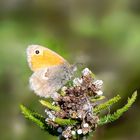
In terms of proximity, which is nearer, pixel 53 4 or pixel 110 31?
pixel 110 31

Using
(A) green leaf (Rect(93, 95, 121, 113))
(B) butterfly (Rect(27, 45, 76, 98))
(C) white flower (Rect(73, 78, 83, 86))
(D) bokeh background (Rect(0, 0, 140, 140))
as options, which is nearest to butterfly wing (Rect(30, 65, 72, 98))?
(B) butterfly (Rect(27, 45, 76, 98))

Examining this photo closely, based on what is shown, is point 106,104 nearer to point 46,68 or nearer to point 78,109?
point 78,109

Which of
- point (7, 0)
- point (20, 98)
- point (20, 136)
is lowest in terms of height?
point (20, 136)

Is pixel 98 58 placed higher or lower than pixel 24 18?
lower

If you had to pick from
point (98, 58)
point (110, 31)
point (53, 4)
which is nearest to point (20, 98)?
point (98, 58)

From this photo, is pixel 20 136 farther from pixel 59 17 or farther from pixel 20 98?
pixel 59 17

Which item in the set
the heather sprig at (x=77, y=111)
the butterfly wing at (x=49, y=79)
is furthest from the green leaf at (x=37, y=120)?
the butterfly wing at (x=49, y=79)
